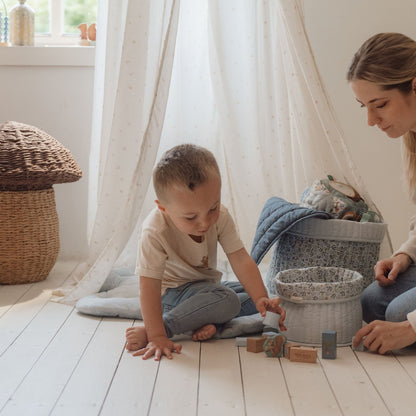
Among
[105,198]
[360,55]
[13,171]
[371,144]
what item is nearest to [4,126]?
[13,171]

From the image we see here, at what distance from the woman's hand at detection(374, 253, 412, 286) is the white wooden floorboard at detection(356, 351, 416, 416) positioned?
0.27 m

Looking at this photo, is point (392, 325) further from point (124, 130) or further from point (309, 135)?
point (124, 130)

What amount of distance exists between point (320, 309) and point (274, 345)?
194 mm

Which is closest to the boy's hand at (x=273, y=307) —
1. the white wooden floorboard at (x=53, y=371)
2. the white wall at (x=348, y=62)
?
the white wooden floorboard at (x=53, y=371)

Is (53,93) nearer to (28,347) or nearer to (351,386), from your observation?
(28,347)

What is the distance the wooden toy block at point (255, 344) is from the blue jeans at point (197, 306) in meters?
0.16

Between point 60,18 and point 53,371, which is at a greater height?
point 60,18

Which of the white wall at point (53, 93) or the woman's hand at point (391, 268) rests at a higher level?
the white wall at point (53, 93)

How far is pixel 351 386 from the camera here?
148 centimetres

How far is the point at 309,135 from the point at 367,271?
0.53 metres

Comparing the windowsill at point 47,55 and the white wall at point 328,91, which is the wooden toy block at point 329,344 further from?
the windowsill at point 47,55

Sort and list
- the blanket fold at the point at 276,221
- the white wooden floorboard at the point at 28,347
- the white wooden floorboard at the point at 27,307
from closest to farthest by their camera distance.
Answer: the white wooden floorboard at the point at 28,347 → the white wooden floorboard at the point at 27,307 → the blanket fold at the point at 276,221

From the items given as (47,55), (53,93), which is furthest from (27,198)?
(47,55)

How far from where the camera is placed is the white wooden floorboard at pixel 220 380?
1351mm
